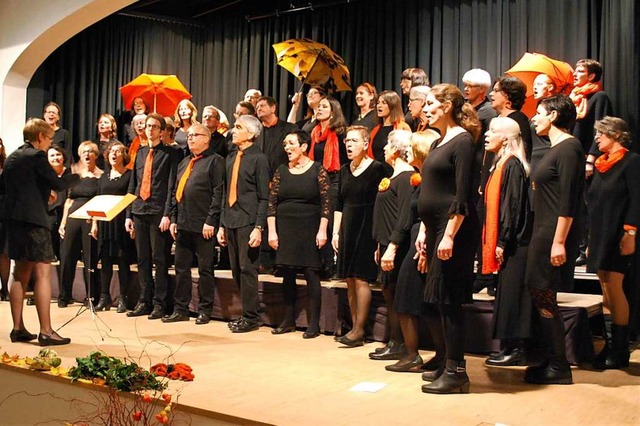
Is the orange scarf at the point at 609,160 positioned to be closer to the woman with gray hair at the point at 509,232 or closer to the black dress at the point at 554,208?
the woman with gray hair at the point at 509,232

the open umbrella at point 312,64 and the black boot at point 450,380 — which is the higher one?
the open umbrella at point 312,64

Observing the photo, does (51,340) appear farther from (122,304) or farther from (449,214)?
(449,214)

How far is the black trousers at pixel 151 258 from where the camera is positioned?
6379mm

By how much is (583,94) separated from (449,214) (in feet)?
8.37

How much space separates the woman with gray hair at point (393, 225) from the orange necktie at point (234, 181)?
131 cm

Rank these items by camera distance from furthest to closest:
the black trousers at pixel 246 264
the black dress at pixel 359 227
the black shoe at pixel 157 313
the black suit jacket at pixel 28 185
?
the black shoe at pixel 157 313 → the black trousers at pixel 246 264 → the black dress at pixel 359 227 → the black suit jacket at pixel 28 185

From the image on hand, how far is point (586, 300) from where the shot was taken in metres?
5.03

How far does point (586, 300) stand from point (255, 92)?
12.3 ft

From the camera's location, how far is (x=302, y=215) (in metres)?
5.56

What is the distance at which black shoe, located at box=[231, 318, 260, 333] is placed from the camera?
578 centimetres

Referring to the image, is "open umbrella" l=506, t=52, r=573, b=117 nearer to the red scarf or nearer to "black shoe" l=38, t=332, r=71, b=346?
the red scarf

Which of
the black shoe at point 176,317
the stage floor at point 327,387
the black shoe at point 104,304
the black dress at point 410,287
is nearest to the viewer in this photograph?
the stage floor at point 327,387

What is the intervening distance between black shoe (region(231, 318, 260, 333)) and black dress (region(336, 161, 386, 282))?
98 cm

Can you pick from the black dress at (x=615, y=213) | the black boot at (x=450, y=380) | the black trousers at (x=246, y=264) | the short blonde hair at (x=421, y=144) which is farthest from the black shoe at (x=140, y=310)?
the black dress at (x=615, y=213)
